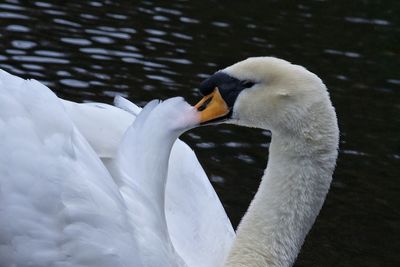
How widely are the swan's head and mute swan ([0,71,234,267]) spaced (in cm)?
15

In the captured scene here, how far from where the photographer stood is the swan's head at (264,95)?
567 cm

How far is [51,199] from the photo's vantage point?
218 inches

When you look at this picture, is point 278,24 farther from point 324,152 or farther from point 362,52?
point 324,152

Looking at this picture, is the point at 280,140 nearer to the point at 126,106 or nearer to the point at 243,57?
the point at 126,106

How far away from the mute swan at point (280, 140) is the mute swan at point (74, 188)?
0.81 feet

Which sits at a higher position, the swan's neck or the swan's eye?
the swan's eye

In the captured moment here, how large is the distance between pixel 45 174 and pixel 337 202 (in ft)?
11.9

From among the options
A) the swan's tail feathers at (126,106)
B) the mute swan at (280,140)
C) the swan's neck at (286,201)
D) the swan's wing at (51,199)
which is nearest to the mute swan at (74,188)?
the swan's wing at (51,199)

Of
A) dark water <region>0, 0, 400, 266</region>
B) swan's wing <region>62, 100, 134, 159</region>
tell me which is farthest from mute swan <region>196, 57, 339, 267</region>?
dark water <region>0, 0, 400, 266</region>

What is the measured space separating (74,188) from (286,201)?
3.54 ft

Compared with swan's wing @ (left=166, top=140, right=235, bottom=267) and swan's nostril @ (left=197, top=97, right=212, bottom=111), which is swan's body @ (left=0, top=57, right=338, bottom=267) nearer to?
swan's nostril @ (left=197, top=97, right=212, bottom=111)

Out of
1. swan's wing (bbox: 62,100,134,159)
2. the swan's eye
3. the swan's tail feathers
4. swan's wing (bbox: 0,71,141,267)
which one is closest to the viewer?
swan's wing (bbox: 0,71,141,267)

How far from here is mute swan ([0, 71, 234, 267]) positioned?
5.54m

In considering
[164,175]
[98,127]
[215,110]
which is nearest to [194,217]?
[164,175]
